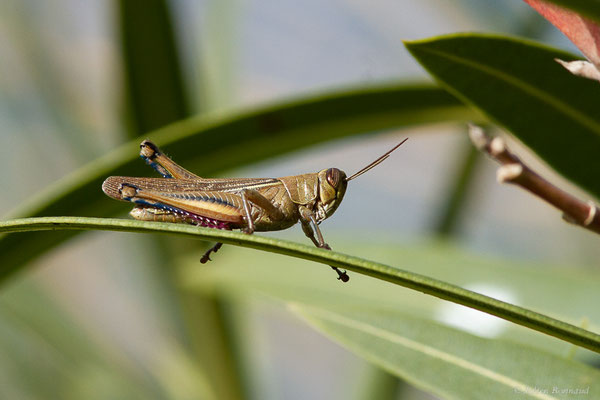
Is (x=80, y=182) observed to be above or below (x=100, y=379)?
above

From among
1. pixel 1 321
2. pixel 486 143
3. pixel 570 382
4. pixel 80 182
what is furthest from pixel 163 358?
pixel 486 143

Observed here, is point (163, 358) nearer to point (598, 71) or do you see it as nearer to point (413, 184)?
point (413, 184)

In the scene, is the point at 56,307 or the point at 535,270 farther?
the point at 56,307

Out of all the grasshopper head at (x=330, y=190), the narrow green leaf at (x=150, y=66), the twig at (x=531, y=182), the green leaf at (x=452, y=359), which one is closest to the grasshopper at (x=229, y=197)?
the grasshopper head at (x=330, y=190)

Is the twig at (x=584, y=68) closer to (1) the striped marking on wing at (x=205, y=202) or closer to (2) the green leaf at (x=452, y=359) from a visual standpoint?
(2) the green leaf at (x=452, y=359)

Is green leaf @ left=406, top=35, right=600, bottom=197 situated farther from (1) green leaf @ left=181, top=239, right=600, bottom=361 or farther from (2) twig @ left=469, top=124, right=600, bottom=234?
(1) green leaf @ left=181, top=239, right=600, bottom=361

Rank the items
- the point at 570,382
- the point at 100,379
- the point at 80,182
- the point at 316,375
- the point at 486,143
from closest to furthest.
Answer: the point at 486,143 → the point at 570,382 → the point at 80,182 → the point at 100,379 → the point at 316,375

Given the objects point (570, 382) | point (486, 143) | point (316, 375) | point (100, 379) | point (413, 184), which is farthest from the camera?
point (316, 375)

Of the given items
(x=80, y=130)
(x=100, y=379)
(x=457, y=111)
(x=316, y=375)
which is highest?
(x=80, y=130)

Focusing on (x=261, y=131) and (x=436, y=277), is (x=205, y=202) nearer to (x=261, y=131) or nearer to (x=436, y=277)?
(x=261, y=131)
